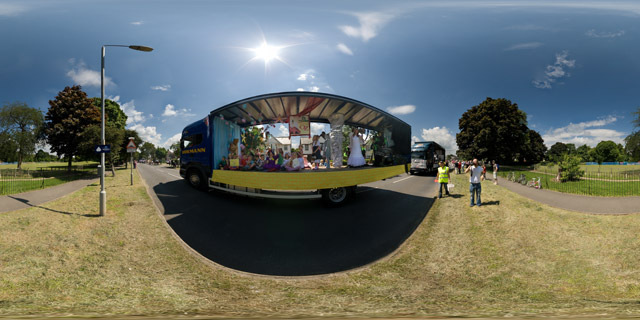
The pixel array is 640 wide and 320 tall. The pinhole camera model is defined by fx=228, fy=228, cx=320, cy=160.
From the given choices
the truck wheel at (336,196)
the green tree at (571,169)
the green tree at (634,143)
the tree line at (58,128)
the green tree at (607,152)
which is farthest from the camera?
the green tree at (607,152)

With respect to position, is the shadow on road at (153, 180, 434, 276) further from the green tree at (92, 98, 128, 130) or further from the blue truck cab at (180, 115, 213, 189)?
the green tree at (92, 98, 128, 130)

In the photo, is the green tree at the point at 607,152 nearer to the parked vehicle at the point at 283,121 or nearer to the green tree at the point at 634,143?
the green tree at the point at 634,143

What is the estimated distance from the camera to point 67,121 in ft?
58.3

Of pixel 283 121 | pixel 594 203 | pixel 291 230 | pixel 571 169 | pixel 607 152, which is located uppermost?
pixel 607 152

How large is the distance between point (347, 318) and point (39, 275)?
14.8 feet

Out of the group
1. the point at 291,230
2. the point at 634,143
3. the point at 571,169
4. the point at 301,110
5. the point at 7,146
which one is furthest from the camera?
the point at 634,143

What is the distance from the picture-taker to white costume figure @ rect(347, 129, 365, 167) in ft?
24.7

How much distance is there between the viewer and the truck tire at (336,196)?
655 centimetres

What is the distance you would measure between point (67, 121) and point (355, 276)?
2522cm

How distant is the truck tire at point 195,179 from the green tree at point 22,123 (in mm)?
21425

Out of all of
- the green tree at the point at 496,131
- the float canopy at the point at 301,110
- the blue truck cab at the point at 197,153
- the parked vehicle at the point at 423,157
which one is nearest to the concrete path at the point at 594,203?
the float canopy at the point at 301,110

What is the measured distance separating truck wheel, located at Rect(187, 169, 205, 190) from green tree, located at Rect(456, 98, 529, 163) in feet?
89.1

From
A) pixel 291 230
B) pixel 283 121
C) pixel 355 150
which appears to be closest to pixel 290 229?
pixel 291 230

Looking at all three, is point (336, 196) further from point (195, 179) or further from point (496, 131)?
point (496, 131)
